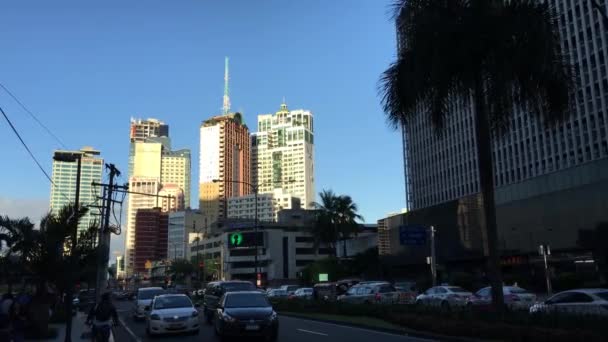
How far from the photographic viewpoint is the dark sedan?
A: 16391 millimetres

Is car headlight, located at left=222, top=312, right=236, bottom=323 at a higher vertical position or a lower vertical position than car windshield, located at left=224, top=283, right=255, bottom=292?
lower

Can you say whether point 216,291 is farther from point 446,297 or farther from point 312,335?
point 446,297

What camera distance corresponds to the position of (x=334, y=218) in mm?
80375

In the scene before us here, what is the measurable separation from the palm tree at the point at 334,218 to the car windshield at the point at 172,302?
194ft

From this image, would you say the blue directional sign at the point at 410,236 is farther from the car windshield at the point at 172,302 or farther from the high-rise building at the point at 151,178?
the high-rise building at the point at 151,178

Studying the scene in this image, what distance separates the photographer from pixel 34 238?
23266 millimetres

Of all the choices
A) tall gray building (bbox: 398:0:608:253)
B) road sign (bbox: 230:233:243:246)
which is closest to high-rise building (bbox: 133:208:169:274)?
tall gray building (bbox: 398:0:608:253)

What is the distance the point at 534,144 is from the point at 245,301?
3918 inches

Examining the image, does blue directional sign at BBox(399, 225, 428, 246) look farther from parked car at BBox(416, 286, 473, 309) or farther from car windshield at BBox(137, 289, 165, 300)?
car windshield at BBox(137, 289, 165, 300)

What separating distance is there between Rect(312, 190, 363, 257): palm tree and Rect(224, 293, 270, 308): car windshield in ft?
203

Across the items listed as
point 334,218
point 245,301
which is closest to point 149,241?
point 334,218

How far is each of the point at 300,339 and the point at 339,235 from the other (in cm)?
6379

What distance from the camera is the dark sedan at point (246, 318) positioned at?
53.8ft

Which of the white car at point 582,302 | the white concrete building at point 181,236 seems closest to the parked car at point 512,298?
the white car at point 582,302
